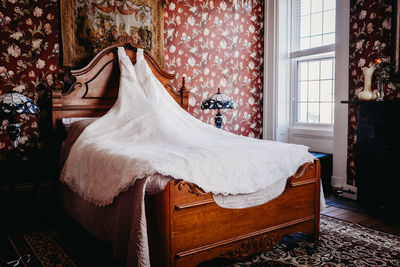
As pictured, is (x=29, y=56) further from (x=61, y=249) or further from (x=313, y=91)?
(x=313, y=91)

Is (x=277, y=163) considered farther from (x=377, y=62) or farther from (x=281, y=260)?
(x=377, y=62)

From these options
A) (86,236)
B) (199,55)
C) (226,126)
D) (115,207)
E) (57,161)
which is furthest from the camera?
(226,126)

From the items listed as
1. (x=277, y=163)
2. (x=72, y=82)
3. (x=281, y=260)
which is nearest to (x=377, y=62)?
(x=277, y=163)

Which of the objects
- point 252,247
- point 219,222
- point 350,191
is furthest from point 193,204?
point 350,191

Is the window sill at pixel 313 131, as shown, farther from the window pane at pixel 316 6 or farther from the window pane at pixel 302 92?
the window pane at pixel 316 6

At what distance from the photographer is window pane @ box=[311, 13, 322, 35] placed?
14.9ft

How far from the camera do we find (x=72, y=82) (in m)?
3.55

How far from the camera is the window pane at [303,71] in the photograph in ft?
15.7

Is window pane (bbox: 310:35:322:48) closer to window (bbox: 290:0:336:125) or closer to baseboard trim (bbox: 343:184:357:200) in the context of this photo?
window (bbox: 290:0:336:125)

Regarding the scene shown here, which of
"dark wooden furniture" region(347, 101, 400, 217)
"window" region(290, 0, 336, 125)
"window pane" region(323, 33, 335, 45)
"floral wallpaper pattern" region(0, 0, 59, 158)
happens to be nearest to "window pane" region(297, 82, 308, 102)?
"window" region(290, 0, 336, 125)

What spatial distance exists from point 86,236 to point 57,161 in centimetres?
94

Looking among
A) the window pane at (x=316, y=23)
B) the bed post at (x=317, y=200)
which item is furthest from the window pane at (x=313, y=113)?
the bed post at (x=317, y=200)

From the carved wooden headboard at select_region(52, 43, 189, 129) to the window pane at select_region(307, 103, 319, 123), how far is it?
237 centimetres

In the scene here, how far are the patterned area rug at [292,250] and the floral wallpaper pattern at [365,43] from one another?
142cm
